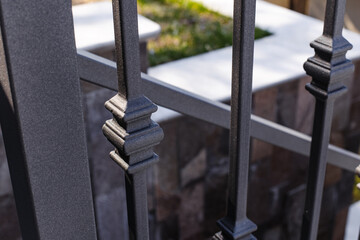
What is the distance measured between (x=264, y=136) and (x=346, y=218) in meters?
2.38

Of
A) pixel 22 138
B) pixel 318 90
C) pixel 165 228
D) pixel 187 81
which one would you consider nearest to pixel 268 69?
pixel 187 81

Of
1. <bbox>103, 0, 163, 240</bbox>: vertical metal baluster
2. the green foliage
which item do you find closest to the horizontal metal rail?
<bbox>103, 0, 163, 240</bbox>: vertical metal baluster

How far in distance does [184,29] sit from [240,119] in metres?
2.92

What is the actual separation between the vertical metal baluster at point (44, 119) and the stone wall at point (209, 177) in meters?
1.40

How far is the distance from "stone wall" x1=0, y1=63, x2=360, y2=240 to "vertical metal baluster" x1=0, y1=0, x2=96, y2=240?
140 cm

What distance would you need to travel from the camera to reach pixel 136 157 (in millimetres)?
794

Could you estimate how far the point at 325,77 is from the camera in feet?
3.13

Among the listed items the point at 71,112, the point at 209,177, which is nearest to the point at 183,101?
the point at 71,112

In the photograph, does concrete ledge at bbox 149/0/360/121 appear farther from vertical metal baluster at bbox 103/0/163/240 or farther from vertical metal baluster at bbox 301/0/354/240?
vertical metal baluster at bbox 103/0/163/240

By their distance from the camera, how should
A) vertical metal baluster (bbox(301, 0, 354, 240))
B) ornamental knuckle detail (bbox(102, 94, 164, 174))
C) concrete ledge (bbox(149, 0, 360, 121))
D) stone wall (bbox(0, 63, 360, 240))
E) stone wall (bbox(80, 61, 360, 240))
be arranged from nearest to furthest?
ornamental knuckle detail (bbox(102, 94, 164, 174)) → vertical metal baluster (bbox(301, 0, 354, 240)) → stone wall (bbox(0, 63, 360, 240)) → stone wall (bbox(80, 61, 360, 240)) → concrete ledge (bbox(149, 0, 360, 121))

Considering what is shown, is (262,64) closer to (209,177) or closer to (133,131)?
(209,177)

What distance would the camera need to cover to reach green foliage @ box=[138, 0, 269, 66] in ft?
10.6

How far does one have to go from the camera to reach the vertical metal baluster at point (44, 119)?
0.64m

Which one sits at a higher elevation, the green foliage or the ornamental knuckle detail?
the ornamental knuckle detail
